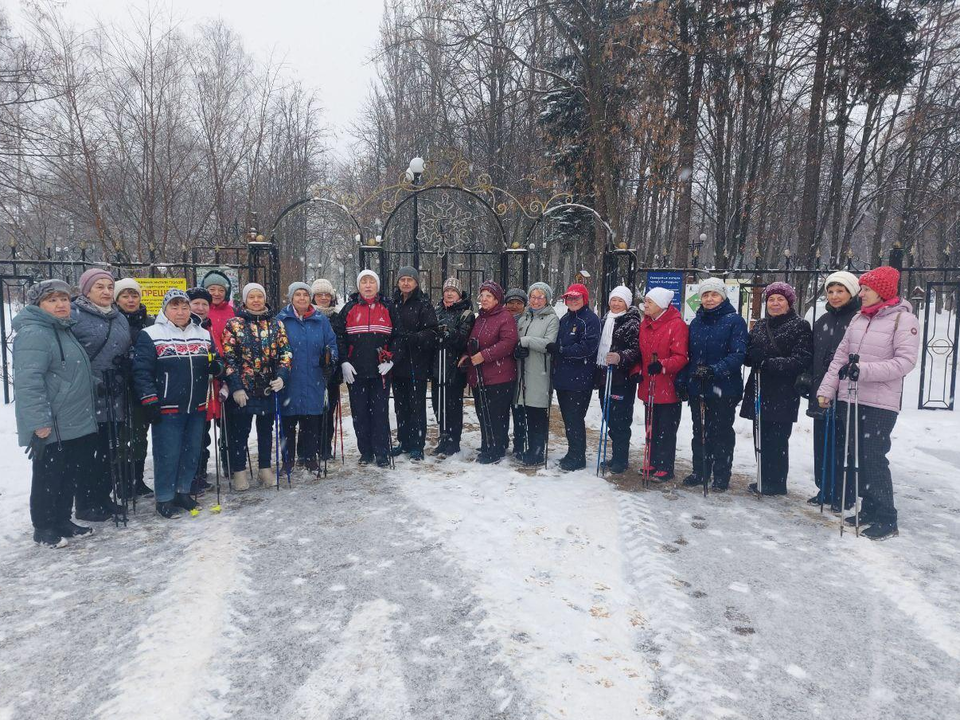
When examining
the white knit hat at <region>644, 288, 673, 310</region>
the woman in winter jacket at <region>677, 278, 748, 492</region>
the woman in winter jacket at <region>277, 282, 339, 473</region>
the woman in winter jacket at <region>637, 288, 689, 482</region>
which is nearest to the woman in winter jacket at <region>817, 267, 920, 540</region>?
the woman in winter jacket at <region>677, 278, 748, 492</region>

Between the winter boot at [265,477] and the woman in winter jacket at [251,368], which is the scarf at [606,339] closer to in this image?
the woman in winter jacket at [251,368]

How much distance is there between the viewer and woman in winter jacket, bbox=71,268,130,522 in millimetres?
4398

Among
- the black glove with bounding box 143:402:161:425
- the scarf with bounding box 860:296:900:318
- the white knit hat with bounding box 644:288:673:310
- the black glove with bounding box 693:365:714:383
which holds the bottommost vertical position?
the black glove with bounding box 143:402:161:425

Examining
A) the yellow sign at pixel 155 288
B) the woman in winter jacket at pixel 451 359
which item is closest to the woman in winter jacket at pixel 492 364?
the woman in winter jacket at pixel 451 359

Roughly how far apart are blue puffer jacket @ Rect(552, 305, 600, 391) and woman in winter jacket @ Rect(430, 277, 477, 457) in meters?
0.98

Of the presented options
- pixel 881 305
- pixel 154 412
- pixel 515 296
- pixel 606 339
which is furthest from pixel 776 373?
pixel 154 412

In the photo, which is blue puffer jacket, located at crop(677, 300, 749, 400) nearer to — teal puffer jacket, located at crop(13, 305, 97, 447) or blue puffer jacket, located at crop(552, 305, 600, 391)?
blue puffer jacket, located at crop(552, 305, 600, 391)

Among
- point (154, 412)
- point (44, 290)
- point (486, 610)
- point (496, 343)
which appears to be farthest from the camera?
point (496, 343)

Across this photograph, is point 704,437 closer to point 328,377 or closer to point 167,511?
point 328,377

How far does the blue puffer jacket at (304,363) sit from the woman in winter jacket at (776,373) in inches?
148

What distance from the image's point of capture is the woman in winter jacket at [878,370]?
4.30 meters

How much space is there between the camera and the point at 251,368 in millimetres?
5117

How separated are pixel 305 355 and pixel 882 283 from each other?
462 centimetres

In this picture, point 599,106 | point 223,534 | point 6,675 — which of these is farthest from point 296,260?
point 6,675
